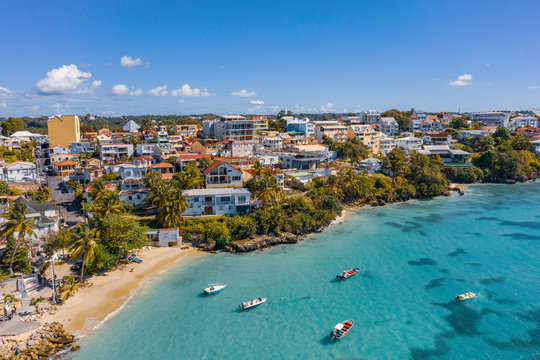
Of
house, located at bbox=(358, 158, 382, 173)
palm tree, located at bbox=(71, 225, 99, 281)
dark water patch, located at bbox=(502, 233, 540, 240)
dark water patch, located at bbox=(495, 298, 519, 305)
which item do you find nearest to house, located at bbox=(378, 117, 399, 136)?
house, located at bbox=(358, 158, 382, 173)

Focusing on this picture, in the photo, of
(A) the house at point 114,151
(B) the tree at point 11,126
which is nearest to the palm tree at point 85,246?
(A) the house at point 114,151

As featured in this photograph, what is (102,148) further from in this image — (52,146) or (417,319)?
(417,319)

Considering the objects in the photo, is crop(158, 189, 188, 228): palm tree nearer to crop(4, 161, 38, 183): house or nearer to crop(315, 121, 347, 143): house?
crop(4, 161, 38, 183): house

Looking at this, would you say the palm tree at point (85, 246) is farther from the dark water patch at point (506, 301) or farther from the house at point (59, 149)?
the house at point (59, 149)

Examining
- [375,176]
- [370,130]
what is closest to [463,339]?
[375,176]

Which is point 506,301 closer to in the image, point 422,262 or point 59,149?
point 422,262

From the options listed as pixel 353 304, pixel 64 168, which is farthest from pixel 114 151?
pixel 353 304
